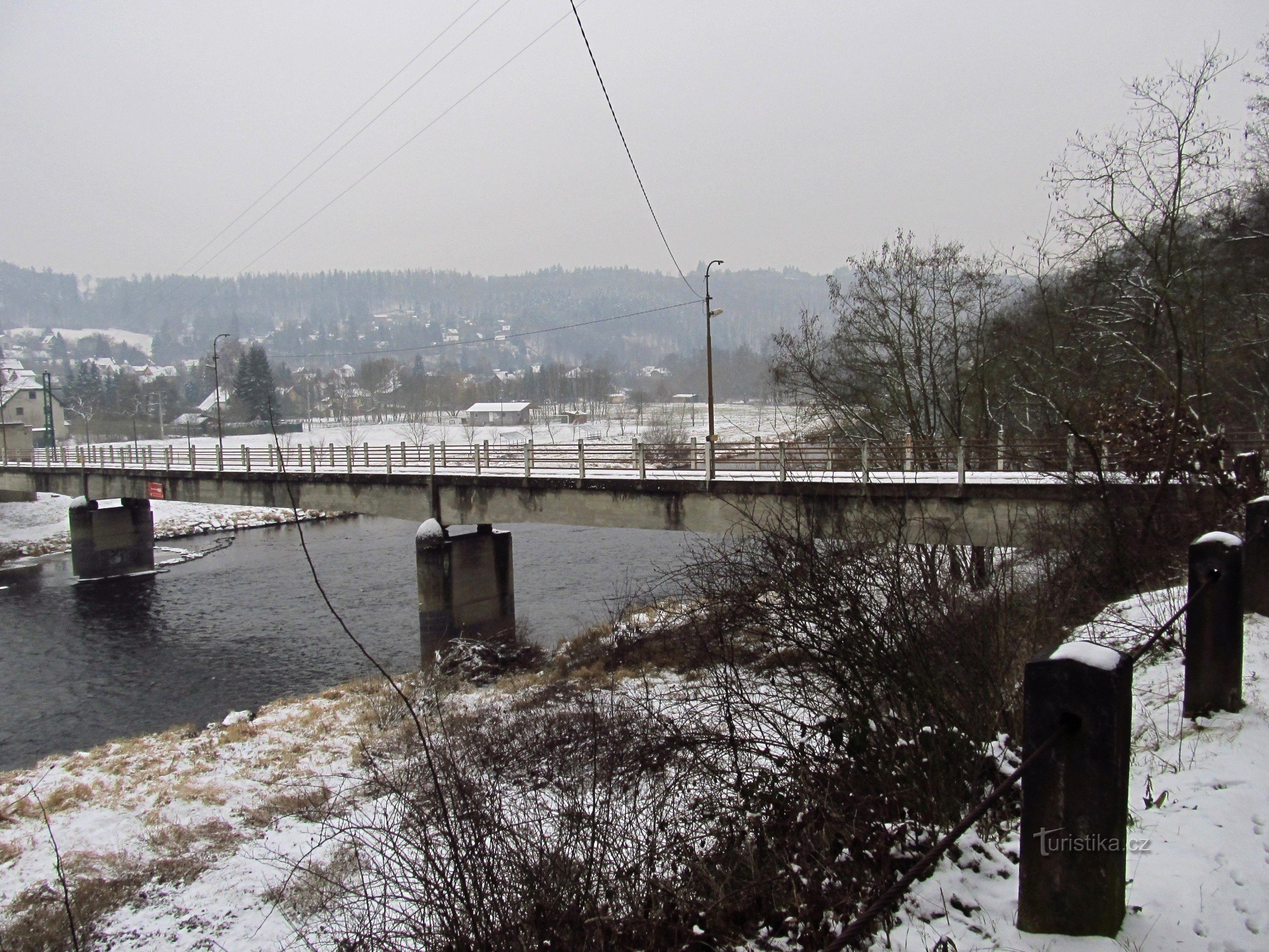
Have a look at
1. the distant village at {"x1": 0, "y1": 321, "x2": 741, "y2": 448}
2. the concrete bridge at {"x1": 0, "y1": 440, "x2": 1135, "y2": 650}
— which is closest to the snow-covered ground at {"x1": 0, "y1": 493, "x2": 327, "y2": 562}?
the concrete bridge at {"x1": 0, "y1": 440, "x2": 1135, "y2": 650}

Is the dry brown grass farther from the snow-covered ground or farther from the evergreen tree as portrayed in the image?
the evergreen tree

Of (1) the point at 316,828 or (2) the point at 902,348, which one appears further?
(2) the point at 902,348

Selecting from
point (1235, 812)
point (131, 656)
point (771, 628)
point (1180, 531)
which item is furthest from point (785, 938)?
point (131, 656)

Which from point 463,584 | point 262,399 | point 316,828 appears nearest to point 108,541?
point 463,584

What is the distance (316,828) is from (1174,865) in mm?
9850

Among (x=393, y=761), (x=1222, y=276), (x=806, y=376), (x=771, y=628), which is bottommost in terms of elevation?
(x=393, y=761)

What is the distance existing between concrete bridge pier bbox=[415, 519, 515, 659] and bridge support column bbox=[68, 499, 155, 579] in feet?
74.1

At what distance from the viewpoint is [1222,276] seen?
715 inches

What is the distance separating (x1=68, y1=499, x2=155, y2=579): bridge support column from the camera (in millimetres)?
37781

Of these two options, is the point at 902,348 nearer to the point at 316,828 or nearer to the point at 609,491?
the point at 609,491

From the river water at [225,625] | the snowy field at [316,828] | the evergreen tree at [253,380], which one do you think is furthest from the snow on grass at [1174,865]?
the evergreen tree at [253,380]

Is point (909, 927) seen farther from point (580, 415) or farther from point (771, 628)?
point (580, 415)

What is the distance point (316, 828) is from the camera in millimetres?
10258

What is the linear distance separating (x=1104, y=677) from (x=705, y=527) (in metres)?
17.8
